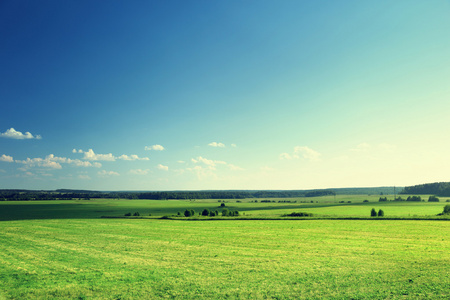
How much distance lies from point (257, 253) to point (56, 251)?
21569mm

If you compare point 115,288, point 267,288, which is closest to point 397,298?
point 267,288

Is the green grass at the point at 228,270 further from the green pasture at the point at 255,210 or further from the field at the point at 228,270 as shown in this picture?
the green pasture at the point at 255,210

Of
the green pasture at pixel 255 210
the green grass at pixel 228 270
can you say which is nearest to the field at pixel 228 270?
the green grass at pixel 228 270

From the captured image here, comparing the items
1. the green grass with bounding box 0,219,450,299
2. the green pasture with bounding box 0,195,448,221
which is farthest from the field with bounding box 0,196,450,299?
the green pasture with bounding box 0,195,448,221

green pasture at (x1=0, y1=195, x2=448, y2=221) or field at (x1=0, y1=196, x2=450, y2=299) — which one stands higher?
field at (x1=0, y1=196, x2=450, y2=299)

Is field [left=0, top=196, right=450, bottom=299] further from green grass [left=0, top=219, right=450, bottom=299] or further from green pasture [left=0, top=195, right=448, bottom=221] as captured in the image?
green pasture [left=0, top=195, right=448, bottom=221]

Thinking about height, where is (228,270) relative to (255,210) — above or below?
above

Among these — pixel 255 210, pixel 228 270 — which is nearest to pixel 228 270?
pixel 228 270

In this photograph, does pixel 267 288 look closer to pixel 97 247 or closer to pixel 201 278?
pixel 201 278

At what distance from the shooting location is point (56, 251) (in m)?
30.0

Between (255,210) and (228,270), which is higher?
(228,270)

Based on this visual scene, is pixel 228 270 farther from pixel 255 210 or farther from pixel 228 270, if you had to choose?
pixel 255 210

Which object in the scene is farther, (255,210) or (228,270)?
(255,210)

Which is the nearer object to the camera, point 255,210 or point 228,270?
point 228,270
